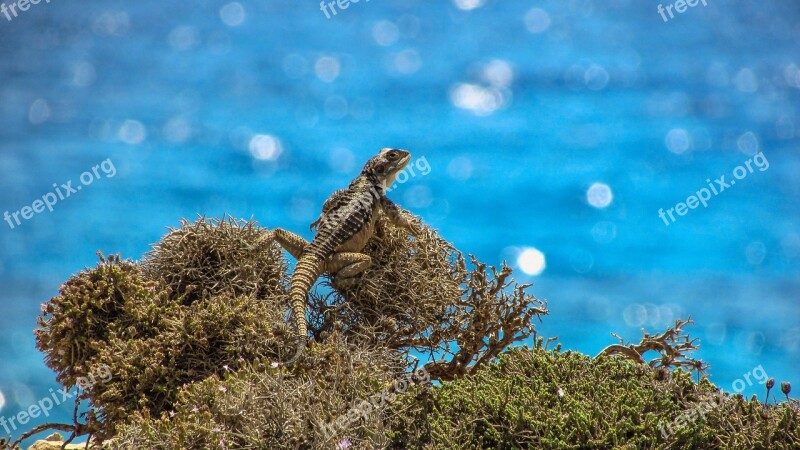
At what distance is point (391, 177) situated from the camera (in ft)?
29.0

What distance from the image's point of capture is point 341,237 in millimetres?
7840

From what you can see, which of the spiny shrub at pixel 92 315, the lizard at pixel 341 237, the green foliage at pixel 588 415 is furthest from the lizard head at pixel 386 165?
A: the green foliage at pixel 588 415

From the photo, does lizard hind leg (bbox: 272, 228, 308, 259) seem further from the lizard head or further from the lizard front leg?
the lizard head

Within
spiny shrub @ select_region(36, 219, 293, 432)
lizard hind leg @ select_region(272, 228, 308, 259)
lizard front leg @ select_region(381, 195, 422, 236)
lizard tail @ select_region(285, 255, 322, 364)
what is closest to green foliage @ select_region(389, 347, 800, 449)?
lizard tail @ select_region(285, 255, 322, 364)

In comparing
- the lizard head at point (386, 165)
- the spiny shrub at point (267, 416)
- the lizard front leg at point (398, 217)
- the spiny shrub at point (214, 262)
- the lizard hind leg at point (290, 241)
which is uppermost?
the lizard head at point (386, 165)

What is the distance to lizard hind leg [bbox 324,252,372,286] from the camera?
7.75 m

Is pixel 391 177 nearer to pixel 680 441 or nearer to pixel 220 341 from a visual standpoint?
pixel 220 341

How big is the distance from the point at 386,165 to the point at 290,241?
148 centimetres

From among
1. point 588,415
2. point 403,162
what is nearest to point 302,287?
point 403,162

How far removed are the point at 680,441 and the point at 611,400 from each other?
0.54 meters

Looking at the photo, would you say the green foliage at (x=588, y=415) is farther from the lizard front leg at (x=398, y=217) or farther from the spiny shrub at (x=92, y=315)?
the spiny shrub at (x=92, y=315)

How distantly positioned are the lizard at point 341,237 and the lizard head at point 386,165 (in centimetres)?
13

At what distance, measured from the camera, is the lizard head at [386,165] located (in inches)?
343

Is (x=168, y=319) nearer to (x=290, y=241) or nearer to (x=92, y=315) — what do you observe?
(x=92, y=315)
